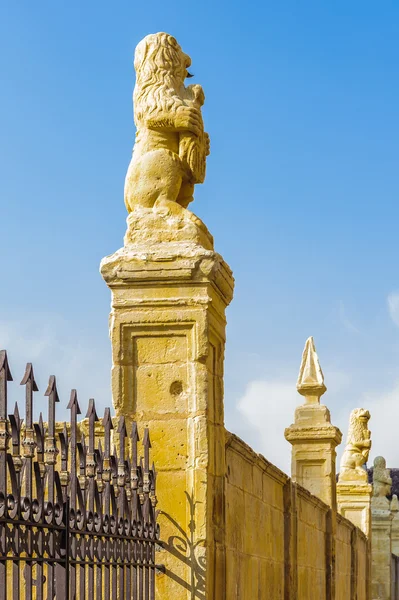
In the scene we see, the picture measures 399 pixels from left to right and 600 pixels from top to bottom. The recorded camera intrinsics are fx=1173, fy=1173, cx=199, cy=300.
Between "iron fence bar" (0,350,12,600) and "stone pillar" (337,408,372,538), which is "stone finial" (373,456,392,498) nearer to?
"stone pillar" (337,408,372,538)

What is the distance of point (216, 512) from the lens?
7012 mm

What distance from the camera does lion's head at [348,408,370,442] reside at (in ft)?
66.9

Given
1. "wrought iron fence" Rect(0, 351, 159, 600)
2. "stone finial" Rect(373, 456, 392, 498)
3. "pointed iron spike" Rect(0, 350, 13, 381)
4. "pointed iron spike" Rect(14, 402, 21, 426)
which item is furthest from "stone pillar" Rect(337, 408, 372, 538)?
"pointed iron spike" Rect(0, 350, 13, 381)

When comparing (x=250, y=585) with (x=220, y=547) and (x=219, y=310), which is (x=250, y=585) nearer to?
(x=220, y=547)

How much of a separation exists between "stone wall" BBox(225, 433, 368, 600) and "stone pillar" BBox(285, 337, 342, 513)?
381 mm

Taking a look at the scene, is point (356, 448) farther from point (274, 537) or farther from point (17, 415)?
point (17, 415)

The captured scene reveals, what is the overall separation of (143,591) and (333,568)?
840 cm

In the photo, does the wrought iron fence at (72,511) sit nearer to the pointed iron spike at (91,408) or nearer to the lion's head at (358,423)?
the pointed iron spike at (91,408)

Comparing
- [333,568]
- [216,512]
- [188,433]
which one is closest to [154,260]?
[188,433]

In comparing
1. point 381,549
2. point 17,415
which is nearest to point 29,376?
point 17,415

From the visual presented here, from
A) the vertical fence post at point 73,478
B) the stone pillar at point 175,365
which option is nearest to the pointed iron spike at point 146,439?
the stone pillar at point 175,365

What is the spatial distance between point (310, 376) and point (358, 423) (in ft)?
17.9

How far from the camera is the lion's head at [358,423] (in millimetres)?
20406

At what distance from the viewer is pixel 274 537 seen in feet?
33.4
